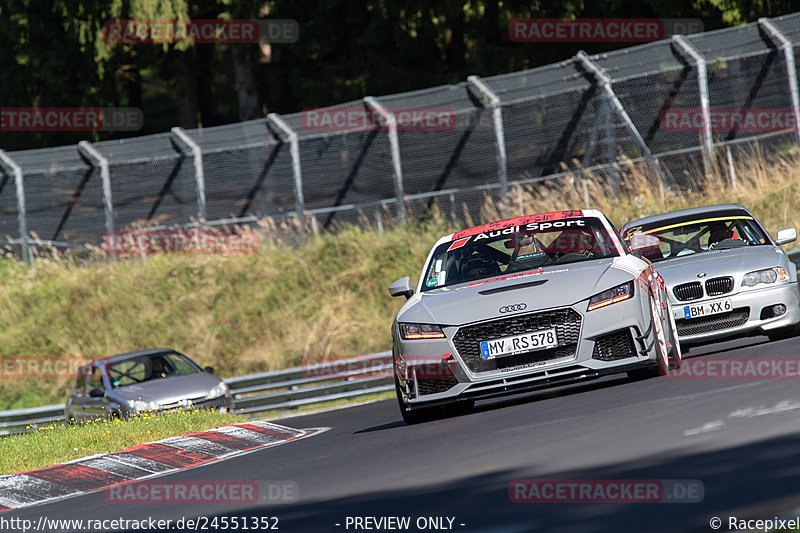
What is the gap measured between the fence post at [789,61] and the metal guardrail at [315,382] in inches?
312

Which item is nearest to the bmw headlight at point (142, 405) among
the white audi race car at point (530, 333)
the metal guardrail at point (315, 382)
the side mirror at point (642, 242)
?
the metal guardrail at point (315, 382)

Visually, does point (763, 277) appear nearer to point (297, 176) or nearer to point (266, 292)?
point (297, 176)

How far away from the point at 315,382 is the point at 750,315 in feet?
29.9

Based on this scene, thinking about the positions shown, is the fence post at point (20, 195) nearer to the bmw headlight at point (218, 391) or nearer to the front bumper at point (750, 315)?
the bmw headlight at point (218, 391)

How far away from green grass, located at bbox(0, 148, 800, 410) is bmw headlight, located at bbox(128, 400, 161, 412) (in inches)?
187

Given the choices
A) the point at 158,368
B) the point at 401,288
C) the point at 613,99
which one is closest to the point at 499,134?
the point at 613,99

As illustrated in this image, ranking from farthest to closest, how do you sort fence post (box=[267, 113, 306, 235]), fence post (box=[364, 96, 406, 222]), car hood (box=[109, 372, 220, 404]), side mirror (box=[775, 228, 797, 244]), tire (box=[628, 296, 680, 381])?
fence post (box=[267, 113, 306, 235])
fence post (box=[364, 96, 406, 222])
car hood (box=[109, 372, 220, 404])
side mirror (box=[775, 228, 797, 244])
tire (box=[628, 296, 680, 381])

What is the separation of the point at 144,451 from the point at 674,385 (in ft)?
16.1

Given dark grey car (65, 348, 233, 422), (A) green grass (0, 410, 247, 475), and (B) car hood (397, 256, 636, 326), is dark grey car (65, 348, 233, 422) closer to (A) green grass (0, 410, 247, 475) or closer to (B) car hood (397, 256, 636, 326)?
(A) green grass (0, 410, 247, 475)

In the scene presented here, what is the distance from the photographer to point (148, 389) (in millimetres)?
15969

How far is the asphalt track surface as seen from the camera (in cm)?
518

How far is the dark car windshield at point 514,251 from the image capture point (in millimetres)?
9633

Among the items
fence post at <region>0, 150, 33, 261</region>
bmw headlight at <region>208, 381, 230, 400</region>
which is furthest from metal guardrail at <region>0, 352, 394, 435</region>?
fence post at <region>0, 150, 33, 261</region>

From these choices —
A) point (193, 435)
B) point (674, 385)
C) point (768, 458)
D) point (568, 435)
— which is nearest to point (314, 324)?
point (193, 435)
